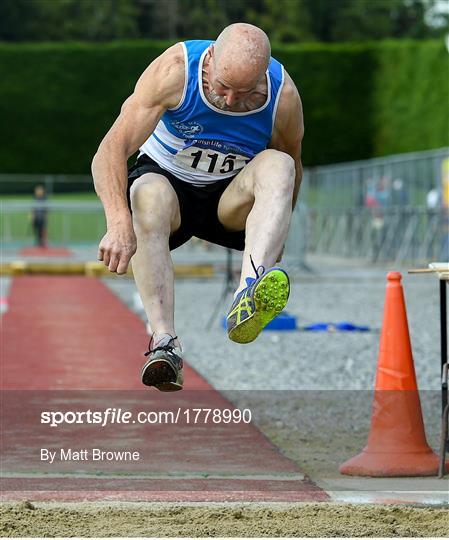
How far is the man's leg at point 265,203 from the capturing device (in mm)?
5969

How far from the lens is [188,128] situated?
614cm

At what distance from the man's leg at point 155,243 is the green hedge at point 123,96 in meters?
35.2

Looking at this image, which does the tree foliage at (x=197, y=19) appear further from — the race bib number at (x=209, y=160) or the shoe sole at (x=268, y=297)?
the shoe sole at (x=268, y=297)

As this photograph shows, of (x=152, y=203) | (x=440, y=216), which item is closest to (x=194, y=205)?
(x=152, y=203)

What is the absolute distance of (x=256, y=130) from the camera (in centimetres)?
620

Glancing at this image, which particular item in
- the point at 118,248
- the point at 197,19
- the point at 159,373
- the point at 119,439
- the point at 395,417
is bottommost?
the point at 119,439

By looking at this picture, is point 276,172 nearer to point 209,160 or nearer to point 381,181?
point 209,160

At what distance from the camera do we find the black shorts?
6.40m

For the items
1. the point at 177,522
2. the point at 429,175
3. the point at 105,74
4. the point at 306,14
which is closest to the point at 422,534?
the point at 177,522

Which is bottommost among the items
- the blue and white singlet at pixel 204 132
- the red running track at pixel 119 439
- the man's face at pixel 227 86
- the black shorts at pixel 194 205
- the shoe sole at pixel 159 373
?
the red running track at pixel 119 439

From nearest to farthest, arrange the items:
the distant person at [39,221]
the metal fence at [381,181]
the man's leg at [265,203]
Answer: the man's leg at [265,203]
the metal fence at [381,181]
the distant person at [39,221]

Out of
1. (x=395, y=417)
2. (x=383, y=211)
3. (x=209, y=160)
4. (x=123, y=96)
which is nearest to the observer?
(x=209, y=160)

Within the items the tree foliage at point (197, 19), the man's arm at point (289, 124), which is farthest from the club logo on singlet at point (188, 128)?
Answer: the tree foliage at point (197, 19)

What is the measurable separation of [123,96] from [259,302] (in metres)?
38.1
